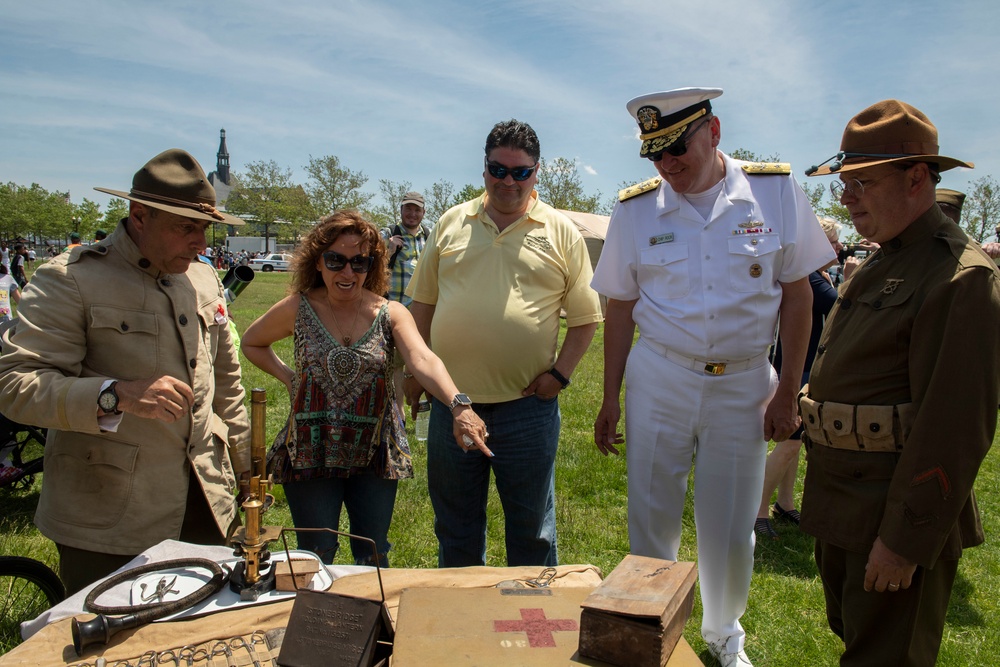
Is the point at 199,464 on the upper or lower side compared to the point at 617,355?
lower

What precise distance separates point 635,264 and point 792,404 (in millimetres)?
843

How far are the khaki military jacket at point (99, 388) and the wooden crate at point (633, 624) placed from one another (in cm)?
156

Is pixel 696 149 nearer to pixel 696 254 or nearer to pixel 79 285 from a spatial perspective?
pixel 696 254

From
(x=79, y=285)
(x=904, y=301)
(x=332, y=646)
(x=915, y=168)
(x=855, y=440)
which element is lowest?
(x=332, y=646)

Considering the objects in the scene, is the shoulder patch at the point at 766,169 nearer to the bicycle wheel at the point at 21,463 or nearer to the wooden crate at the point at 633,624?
the wooden crate at the point at 633,624

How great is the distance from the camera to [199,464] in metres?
2.50

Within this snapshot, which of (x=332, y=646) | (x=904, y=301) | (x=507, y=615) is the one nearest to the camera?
(x=332, y=646)

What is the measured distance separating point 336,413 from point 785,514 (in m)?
3.49

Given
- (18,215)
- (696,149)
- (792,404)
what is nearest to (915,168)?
(696,149)

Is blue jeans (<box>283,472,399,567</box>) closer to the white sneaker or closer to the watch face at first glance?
the watch face

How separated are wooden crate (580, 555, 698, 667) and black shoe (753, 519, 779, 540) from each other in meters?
3.19

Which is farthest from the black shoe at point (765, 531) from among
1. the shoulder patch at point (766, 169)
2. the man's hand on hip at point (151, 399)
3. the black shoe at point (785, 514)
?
the man's hand on hip at point (151, 399)

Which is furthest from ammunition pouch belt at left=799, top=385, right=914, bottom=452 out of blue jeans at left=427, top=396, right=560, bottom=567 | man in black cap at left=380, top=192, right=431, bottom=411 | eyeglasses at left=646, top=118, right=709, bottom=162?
man in black cap at left=380, top=192, right=431, bottom=411

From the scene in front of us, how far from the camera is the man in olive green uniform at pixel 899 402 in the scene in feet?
6.37
